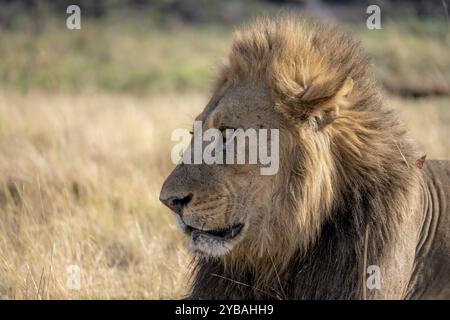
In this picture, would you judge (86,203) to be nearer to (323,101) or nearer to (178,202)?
(178,202)

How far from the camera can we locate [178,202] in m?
3.39

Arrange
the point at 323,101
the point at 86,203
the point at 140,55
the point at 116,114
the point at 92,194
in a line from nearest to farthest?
the point at 323,101, the point at 86,203, the point at 92,194, the point at 116,114, the point at 140,55

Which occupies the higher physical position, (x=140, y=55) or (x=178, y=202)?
(x=140, y=55)

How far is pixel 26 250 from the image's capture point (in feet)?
17.0

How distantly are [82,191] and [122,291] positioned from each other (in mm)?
2242

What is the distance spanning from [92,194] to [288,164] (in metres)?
3.64

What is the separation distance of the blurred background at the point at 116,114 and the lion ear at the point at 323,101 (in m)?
0.59

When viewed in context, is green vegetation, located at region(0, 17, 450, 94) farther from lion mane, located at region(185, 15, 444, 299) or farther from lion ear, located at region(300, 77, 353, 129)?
lion ear, located at region(300, 77, 353, 129)

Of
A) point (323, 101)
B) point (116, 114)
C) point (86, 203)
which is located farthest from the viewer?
point (116, 114)

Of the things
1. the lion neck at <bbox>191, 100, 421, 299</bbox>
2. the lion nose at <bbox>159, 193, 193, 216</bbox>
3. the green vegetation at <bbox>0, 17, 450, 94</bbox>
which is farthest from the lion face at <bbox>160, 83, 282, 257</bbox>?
the green vegetation at <bbox>0, 17, 450, 94</bbox>

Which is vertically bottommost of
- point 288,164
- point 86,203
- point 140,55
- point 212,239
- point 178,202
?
point 86,203

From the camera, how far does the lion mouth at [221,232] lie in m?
3.43

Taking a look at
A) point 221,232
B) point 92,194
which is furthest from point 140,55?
point 221,232
